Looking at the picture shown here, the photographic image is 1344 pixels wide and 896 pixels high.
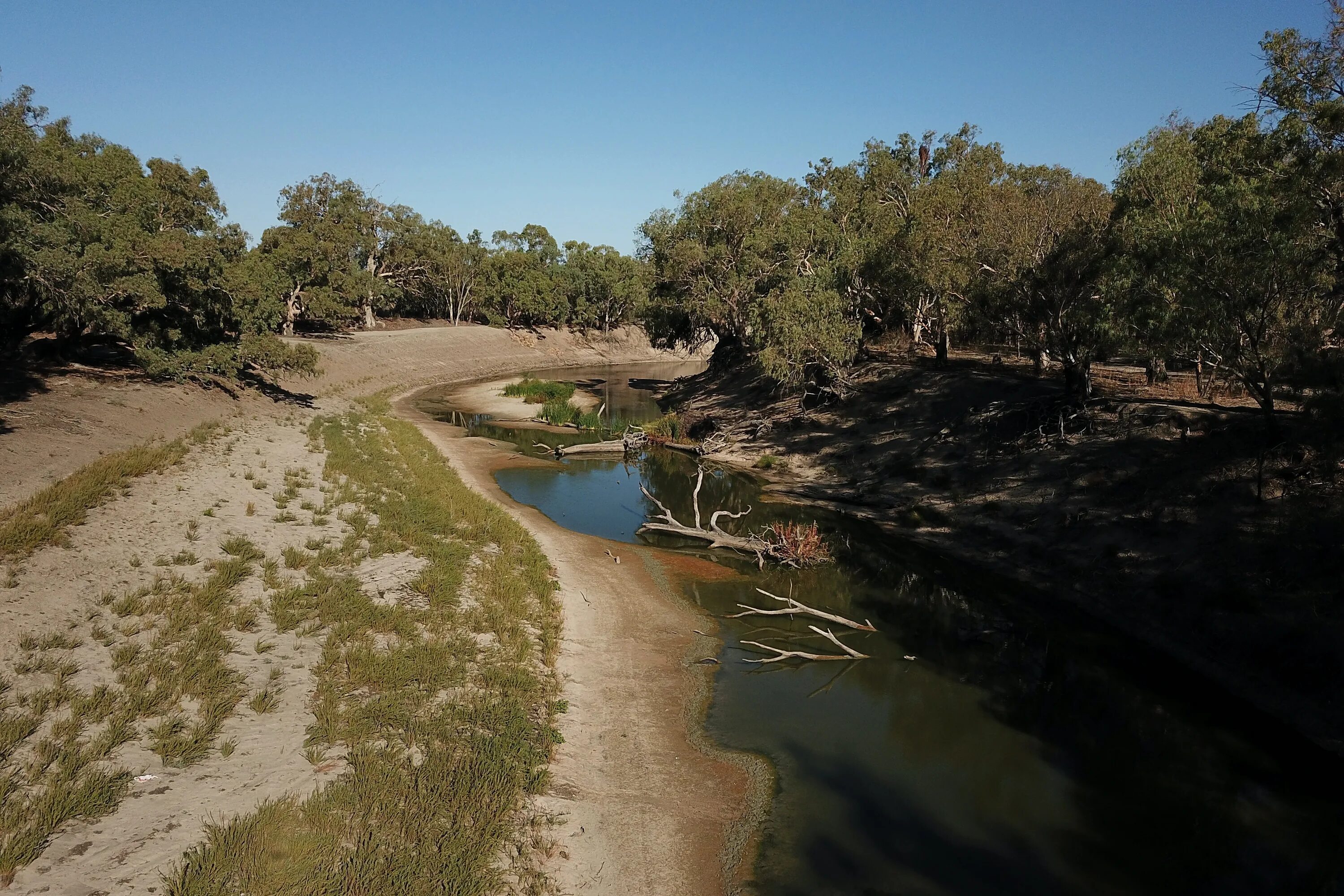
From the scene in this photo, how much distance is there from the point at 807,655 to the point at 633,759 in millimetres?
5456

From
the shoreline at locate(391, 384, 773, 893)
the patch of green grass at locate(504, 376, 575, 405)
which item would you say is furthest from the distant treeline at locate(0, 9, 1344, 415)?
the shoreline at locate(391, 384, 773, 893)

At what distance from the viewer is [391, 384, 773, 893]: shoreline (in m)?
11.3

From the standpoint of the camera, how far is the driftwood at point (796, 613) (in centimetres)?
1930

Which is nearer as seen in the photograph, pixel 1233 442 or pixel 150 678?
pixel 150 678

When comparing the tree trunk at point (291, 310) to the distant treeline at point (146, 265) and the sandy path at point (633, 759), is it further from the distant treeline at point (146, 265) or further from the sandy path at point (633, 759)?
the sandy path at point (633, 759)

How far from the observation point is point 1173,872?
460 inches

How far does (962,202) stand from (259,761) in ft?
120

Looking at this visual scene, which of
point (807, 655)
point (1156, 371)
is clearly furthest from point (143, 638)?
point (1156, 371)

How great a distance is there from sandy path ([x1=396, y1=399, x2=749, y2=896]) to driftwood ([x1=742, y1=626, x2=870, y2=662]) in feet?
5.25

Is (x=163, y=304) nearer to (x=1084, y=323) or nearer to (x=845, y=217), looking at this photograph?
(x=1084, y=323)

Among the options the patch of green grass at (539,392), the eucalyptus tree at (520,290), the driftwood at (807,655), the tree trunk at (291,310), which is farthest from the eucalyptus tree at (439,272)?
the driftwood at (807,655)

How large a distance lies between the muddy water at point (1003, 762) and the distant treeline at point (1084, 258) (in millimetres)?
Result: 7902

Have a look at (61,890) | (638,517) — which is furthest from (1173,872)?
(638,517)

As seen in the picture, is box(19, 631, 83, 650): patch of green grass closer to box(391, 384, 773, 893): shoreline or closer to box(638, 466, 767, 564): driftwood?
box(391, 384, 773, 893): shoreline
